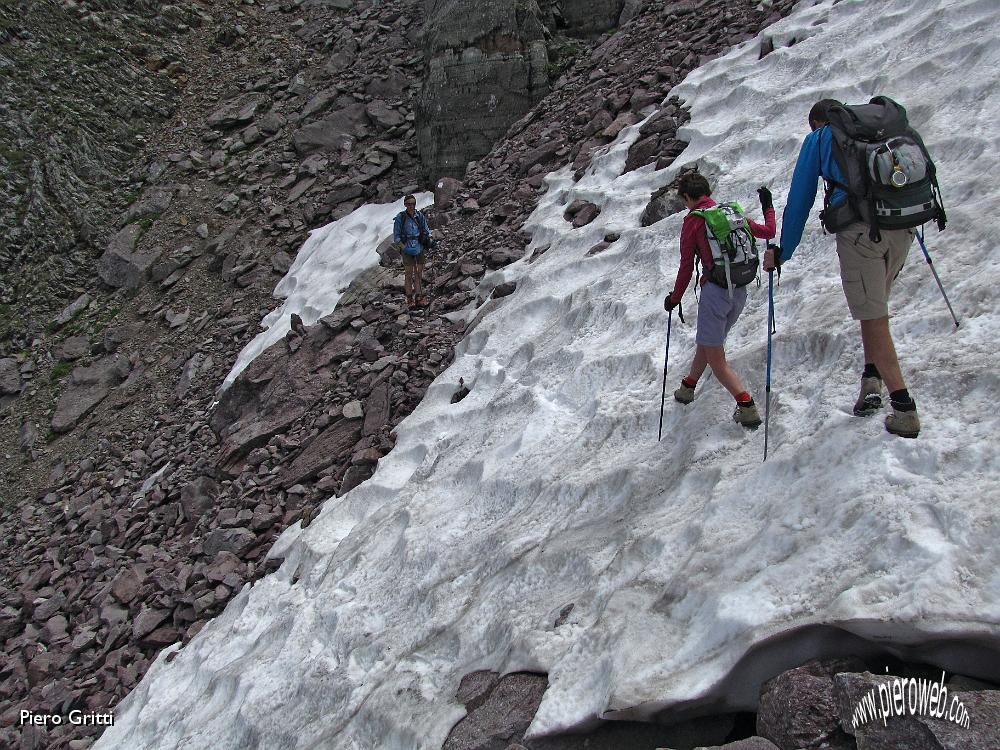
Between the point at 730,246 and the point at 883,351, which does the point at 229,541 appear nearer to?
the point at 730,246

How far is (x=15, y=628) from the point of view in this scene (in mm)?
11211

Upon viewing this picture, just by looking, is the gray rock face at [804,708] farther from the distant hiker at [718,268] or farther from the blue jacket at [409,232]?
the blue jacket at [409,232]

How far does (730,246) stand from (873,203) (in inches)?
42.4

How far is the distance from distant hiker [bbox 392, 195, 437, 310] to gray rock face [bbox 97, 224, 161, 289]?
9790mm

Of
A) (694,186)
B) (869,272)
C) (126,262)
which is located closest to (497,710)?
(869,272)

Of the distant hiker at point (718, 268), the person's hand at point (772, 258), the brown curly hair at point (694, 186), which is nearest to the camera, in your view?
the person's hand at point (772, 258)

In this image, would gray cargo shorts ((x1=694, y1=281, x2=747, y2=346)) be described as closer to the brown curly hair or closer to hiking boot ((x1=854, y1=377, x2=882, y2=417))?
the brown curly hair

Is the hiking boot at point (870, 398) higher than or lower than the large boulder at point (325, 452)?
higher

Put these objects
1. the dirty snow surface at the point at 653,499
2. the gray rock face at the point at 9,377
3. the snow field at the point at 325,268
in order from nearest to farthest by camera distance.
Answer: the dirty snow surface at the point at 653,499
the snow field at the point at 325,268
the gray rock face at the point at 9,377

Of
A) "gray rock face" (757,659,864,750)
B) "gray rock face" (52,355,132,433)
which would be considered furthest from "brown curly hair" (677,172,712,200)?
"gray rock face" (52,355,132,433)

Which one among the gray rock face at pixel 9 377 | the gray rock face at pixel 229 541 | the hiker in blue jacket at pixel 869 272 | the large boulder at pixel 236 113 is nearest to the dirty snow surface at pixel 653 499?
the hiker in blue jacket at pixel 869 272

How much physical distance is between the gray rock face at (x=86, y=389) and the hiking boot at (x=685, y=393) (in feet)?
46.3

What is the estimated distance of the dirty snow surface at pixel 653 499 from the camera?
4055 millimetres

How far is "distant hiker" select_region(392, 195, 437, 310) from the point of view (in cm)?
1194
